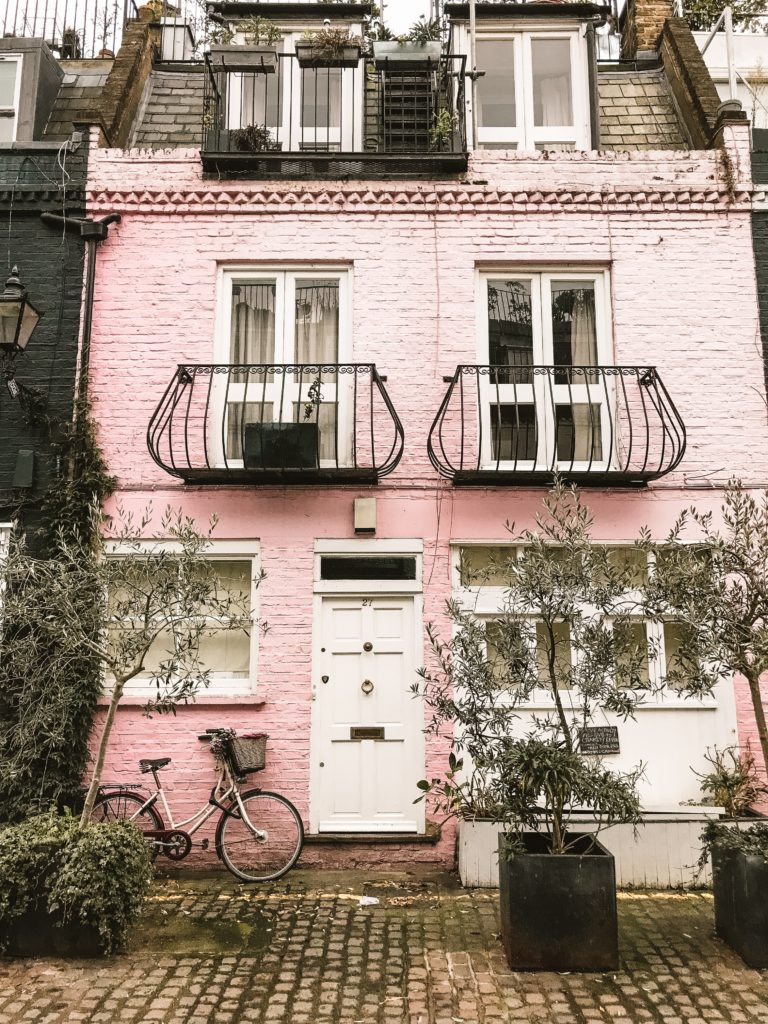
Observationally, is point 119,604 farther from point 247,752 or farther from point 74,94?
point 74,94

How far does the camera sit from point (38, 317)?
792 cm

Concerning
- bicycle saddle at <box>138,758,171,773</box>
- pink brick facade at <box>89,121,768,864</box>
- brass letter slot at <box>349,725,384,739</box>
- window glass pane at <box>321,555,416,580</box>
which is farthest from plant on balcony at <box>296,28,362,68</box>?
bicycle saddle at <box>138,758,171,773</box>

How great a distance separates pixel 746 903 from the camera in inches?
209

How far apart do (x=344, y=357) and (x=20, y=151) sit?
4127 millimetres

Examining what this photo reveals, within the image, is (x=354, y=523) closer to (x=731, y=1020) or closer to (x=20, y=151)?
(x=731, y=1020)

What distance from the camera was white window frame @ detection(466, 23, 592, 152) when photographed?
8992 millimetres

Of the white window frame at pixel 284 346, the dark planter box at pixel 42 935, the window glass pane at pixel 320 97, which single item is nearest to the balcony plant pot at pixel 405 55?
the window glass pane at pixel 320 97

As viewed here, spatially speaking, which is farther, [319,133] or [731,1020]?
[319,133]

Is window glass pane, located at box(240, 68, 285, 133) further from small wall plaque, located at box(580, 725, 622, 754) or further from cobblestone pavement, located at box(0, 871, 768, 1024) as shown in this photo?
cobblestone pavement, located at box(0, 871, 768, 1024)

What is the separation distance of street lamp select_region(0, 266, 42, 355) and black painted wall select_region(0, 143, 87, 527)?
0.52 meters

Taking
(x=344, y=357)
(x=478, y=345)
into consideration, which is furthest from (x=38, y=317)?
(x=478, y=345)

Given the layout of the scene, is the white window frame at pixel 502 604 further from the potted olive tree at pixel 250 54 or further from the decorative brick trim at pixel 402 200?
the potted olive tree at pixel 250 54

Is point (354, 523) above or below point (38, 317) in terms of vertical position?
below

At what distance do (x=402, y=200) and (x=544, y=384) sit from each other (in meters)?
2.49
